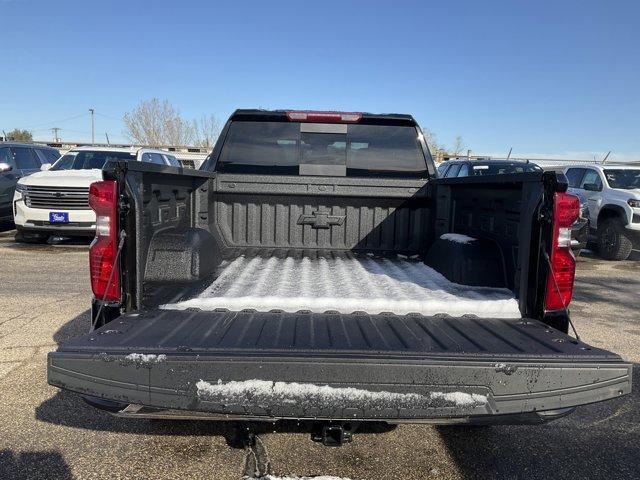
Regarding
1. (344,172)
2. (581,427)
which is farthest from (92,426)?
(581,427)

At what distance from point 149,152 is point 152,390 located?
401 inches

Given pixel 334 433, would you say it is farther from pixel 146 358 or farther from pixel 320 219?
pixel 320 219

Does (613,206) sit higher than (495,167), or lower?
lower

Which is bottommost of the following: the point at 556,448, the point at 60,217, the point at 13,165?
the point at 556,448

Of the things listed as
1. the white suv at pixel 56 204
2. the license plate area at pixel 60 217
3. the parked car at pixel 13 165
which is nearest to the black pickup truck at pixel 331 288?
the white suv at pixel 56 204

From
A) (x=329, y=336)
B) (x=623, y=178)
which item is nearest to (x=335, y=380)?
(x=329, y=336)

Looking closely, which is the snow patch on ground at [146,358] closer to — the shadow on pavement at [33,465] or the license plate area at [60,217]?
the shadow on pavement at [33,465]

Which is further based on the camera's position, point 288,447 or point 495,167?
point 495,167

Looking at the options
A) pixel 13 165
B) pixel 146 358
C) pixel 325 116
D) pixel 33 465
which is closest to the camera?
pixel 146 358

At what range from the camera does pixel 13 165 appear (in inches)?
471

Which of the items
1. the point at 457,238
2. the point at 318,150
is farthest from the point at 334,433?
the point at 318,150

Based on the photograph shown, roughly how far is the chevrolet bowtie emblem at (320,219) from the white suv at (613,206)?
876 centimetres

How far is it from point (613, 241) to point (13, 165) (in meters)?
14.1

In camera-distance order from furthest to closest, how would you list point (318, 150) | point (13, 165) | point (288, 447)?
point (13, 165)
point (318, 150)
point (288, 447)
